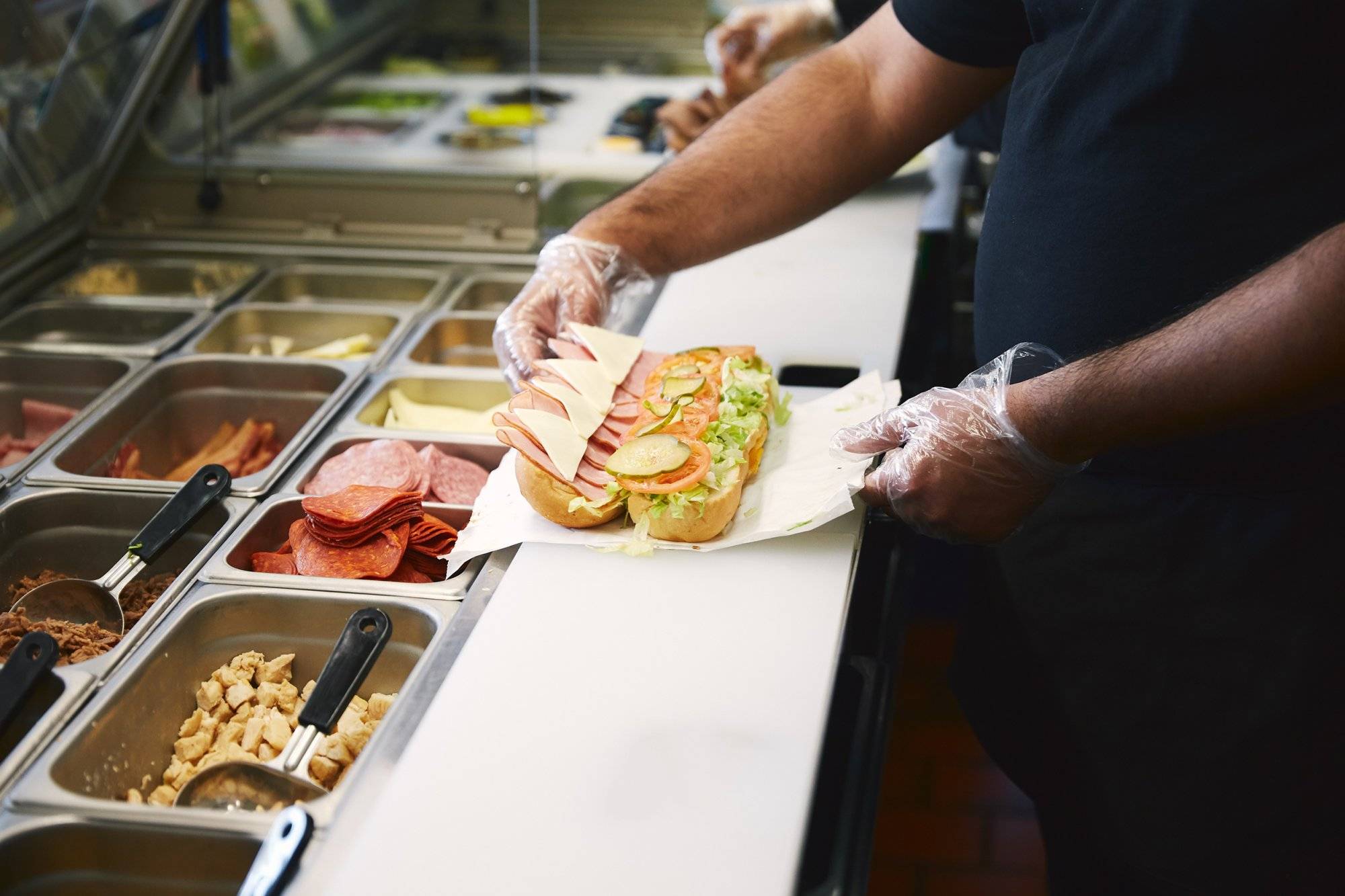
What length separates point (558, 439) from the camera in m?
1.67

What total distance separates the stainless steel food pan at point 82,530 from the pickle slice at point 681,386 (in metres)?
→ 0.68

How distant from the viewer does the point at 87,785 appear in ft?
4.38

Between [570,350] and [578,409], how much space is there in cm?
18

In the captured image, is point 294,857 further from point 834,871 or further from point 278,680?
point 834,871

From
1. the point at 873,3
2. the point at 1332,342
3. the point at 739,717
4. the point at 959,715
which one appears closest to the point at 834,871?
the point at 739,717

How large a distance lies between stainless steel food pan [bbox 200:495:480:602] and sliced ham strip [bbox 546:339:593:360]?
0.31 metres

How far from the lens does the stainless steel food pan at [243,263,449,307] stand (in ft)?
8.66

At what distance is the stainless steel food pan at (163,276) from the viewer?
260cm

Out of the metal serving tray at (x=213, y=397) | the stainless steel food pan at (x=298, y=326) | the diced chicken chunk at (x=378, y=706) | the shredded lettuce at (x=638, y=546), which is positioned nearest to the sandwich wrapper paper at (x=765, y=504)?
the shredded lettuce at (x=638, y=546)

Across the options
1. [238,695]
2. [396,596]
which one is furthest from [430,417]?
[238,695]

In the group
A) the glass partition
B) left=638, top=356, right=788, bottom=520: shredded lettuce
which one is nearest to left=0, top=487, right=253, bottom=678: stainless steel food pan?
left=638, top=356, right=788, bottom=520: shredded lettuce

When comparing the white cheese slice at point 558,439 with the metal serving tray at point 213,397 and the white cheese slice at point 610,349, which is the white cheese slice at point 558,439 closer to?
the white cheese slice at point 610,349

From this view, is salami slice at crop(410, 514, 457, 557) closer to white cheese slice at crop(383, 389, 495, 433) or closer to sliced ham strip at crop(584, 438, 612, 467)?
sliced ham strip at crop(584, 438, 612, 467)

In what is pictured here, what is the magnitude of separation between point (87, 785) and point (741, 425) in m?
1.00
